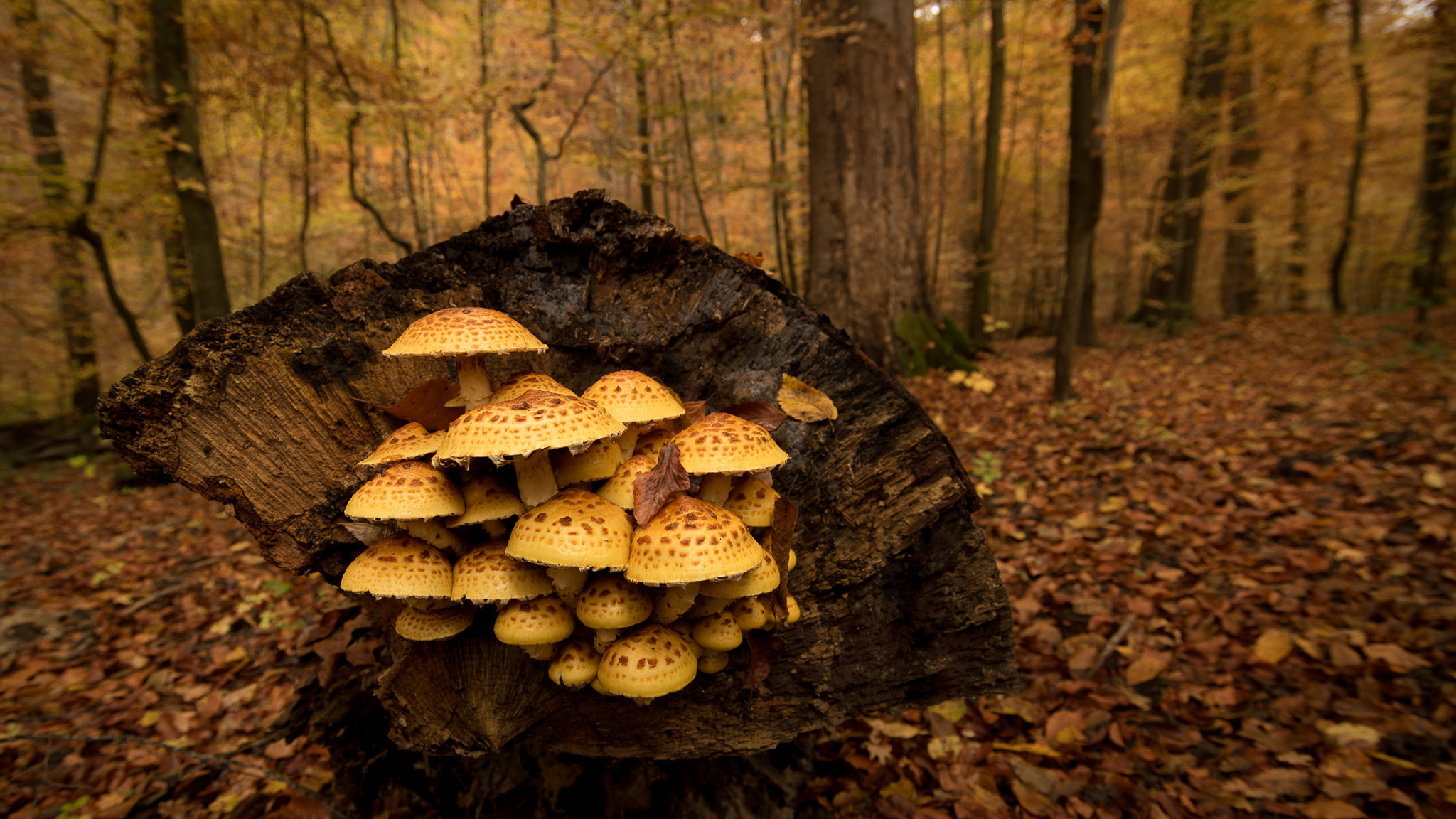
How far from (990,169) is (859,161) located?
8.85 meters

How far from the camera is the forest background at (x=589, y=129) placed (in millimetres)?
8508

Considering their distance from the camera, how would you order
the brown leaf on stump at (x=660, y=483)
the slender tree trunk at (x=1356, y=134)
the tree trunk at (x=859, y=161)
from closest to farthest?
the brown leaf on stump at (x=660, y=483) < the tree trunk at (x=859, y=161) < the slender tree trunk at (x=1356, y=134)

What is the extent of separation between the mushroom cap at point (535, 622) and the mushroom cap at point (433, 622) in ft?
0.77

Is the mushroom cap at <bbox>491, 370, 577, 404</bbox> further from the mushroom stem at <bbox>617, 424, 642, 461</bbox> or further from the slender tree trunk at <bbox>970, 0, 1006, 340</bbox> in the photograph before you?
the slender tree trunk at <bbox>970, 0, 1006, 340</bbox>

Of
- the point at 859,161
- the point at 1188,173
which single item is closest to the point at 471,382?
the point at 859,161

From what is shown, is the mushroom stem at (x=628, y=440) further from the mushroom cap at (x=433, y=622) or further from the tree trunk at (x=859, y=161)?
the tree trunk at (x=859, y=161)

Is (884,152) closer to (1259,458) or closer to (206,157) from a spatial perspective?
(1259,458)

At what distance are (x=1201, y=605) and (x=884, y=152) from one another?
604 cm

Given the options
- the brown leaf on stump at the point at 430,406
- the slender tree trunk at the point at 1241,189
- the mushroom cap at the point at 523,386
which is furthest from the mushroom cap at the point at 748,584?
the slender tree trunk at the point at 1241,189

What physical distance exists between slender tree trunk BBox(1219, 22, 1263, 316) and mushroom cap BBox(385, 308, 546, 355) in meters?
15.8

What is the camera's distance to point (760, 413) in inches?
85.3

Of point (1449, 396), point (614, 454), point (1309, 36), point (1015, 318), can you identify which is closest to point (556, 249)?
point (614, 454)

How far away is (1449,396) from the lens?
6645 mm

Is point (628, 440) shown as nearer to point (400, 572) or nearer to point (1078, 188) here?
point (400, 572)
